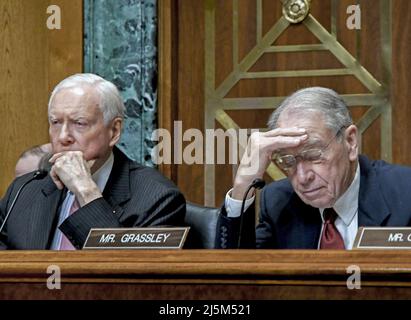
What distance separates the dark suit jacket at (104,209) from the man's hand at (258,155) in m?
0.28

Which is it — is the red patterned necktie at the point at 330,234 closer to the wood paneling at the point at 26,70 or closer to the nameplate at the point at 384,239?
the nameplate at the point at 384,239

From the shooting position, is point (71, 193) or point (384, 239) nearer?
point (384, 239)

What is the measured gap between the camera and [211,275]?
1806 mm

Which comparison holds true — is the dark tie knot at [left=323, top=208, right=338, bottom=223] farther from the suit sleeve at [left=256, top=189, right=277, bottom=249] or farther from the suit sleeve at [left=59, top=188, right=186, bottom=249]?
the suit sleeve at [left=59, top=188, right=186, bottom=249]

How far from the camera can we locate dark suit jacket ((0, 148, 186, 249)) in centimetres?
280

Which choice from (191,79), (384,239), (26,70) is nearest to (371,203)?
(384,239)

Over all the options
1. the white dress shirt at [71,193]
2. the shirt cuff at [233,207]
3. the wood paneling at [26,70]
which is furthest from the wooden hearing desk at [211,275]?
the wood paneling at [26,70]

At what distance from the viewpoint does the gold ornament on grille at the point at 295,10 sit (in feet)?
14.4

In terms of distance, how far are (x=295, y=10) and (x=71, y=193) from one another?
1.81 m

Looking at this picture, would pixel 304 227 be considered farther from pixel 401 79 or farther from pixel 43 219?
pixel 401 79

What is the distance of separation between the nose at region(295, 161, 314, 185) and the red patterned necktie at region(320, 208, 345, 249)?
0.12 metres

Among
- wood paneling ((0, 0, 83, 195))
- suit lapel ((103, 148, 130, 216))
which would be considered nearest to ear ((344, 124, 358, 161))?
suit lapel ((103, 148, 130, 216))

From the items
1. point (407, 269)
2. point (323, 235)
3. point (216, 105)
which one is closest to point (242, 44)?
point (216, 105)

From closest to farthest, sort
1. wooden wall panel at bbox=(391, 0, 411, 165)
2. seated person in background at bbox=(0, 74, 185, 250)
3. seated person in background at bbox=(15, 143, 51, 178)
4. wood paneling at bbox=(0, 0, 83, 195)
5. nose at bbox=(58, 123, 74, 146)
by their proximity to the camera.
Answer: seated person in background at bbox=(0, 74, 185, 250), nose at bbox=(58, 123, 74, 146), seated person in background at bbox=(15, 143, 51, 178), wooden wall panel at bbox=(391, 0, 411, 165), wood paneling at bbox=(0, 0, 83, 195)
